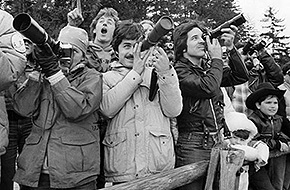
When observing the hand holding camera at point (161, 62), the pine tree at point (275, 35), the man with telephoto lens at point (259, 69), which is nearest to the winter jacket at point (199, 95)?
the hand holding camera at point (161, 62)

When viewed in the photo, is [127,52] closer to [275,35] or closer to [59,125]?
[59,125]

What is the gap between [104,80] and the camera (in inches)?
129

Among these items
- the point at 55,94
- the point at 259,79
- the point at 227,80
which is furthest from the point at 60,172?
the point at 259,79

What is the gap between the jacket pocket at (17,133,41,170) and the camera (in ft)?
9.27

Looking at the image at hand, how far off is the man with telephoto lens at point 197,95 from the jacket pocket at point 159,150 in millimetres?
337

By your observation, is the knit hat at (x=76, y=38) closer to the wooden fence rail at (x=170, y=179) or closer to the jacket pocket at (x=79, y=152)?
the jacket pocket at (x=79, y=152)

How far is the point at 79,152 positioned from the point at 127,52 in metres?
0.87

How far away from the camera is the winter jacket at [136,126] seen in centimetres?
311

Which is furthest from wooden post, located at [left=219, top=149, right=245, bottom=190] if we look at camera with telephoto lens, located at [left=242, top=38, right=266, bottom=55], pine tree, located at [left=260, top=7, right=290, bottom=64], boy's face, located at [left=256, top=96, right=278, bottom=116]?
pine tree, located at [left=260, top=7, right=290, bottom=64]

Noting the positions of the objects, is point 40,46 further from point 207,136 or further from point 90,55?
point 207,136

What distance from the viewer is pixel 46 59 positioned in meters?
2.68

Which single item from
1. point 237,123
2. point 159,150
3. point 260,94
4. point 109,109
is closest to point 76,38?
point 109,109

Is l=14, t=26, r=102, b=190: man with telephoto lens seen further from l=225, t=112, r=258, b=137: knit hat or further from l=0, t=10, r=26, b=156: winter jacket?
l=225, t=112, r=258, b=137: knit hat

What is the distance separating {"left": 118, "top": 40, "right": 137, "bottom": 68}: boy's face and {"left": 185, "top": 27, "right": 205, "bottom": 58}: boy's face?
520 mm
